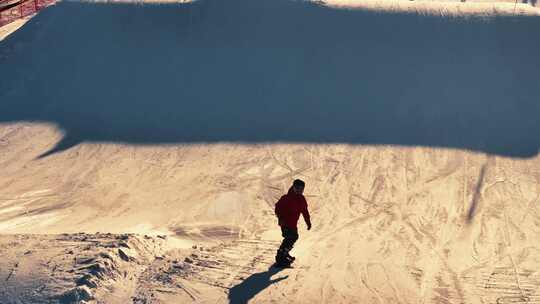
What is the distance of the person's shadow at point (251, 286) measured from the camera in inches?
345

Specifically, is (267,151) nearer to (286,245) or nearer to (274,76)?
(274,76)

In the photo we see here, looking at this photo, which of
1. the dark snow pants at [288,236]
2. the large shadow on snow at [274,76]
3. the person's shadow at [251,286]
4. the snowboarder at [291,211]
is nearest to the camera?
the person's shadow at [251,286]

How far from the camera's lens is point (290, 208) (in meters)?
9.31

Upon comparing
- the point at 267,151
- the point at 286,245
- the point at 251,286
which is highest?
the point at 267,151

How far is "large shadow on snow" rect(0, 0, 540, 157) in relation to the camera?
1719cm

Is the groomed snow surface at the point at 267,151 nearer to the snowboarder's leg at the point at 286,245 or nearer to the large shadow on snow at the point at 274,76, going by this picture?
the large shadow on snow at the point at 274,76

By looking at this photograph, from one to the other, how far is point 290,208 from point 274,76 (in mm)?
10617

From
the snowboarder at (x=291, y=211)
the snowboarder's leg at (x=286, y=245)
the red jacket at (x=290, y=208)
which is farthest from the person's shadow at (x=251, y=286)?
the red jacket at (x=290, y=208)

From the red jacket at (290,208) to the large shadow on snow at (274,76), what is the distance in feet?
23.5

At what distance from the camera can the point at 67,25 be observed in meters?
22.7

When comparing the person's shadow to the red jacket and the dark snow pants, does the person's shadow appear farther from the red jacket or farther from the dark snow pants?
the red jacket

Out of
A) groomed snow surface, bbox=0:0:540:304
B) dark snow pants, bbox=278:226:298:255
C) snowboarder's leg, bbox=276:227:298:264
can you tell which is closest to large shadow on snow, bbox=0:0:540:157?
groomed snow surface, bbox=0:0:540:304

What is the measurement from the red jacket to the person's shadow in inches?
32.6

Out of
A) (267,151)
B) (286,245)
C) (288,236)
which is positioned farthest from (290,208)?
(267,151)
